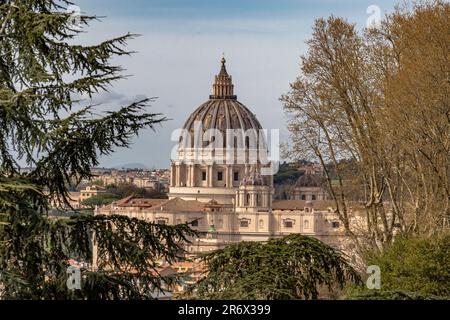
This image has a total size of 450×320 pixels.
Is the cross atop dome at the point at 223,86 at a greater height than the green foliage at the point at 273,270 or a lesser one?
greater

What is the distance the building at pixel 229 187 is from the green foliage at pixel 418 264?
8311 cm

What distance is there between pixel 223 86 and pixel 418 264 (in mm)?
117195

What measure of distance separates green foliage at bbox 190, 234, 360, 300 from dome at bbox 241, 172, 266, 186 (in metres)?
103

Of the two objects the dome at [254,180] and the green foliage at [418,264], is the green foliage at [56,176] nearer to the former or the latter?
the green foliage at [418,264]

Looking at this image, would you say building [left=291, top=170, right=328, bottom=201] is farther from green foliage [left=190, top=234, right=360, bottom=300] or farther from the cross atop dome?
green foliage [left=190, top=234, right=360, bottom=300]

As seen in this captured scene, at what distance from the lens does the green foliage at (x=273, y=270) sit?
43.0 feet

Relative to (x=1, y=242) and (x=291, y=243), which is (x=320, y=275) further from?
(x=1, y=242)

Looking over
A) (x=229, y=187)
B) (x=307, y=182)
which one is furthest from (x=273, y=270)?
(x=307, y=182)

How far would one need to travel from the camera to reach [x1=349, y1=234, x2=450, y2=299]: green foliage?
21.6 meters

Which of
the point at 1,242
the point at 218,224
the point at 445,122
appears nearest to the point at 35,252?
the point at 1,242

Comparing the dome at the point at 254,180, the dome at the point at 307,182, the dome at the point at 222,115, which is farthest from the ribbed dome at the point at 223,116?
the dome at the point at 254,180

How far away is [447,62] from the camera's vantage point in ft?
78.2

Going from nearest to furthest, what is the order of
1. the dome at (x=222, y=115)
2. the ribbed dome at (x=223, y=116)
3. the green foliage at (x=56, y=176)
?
1. the green foliage at (x=56, y=176)
2. the dome at (x=222, y=115)
3. the ribbed dome at (x=223, y=116)

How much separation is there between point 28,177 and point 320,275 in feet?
13.5
